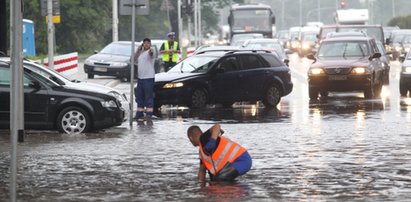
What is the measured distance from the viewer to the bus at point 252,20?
79188mm

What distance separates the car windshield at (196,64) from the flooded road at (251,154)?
224 cm

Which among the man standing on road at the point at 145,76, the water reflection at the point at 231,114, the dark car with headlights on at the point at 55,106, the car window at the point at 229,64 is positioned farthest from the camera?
the car window at the point at 229,64

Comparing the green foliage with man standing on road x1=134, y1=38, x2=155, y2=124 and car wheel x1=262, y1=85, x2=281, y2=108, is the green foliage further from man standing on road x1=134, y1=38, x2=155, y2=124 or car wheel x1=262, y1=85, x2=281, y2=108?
man standing on road x1=134, y1=38, x2=155, y2=124

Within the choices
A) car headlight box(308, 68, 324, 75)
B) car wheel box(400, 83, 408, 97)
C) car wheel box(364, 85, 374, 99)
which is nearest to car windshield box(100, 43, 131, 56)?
car headlight box(308, 68, 324, 75)

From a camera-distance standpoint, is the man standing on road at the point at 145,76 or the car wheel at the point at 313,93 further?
the car wheel at the point at 313,93

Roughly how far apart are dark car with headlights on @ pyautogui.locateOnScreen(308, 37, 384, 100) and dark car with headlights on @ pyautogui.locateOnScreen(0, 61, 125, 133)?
11.1 m

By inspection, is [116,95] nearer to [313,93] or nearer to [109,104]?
[109,104]

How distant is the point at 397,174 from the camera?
14117 millimetres

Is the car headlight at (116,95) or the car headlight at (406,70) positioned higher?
the car headlight at (406,70)

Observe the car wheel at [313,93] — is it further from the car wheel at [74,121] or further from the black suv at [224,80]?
the car wheel at [74,121]

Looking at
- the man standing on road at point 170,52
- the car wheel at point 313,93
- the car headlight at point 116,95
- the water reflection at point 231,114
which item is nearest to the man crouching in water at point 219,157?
the car headlight at point 116,95

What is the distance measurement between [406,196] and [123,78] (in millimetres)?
32355

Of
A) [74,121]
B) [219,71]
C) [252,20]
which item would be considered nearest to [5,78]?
[74,121]

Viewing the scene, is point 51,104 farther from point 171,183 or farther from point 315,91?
point 315,91
